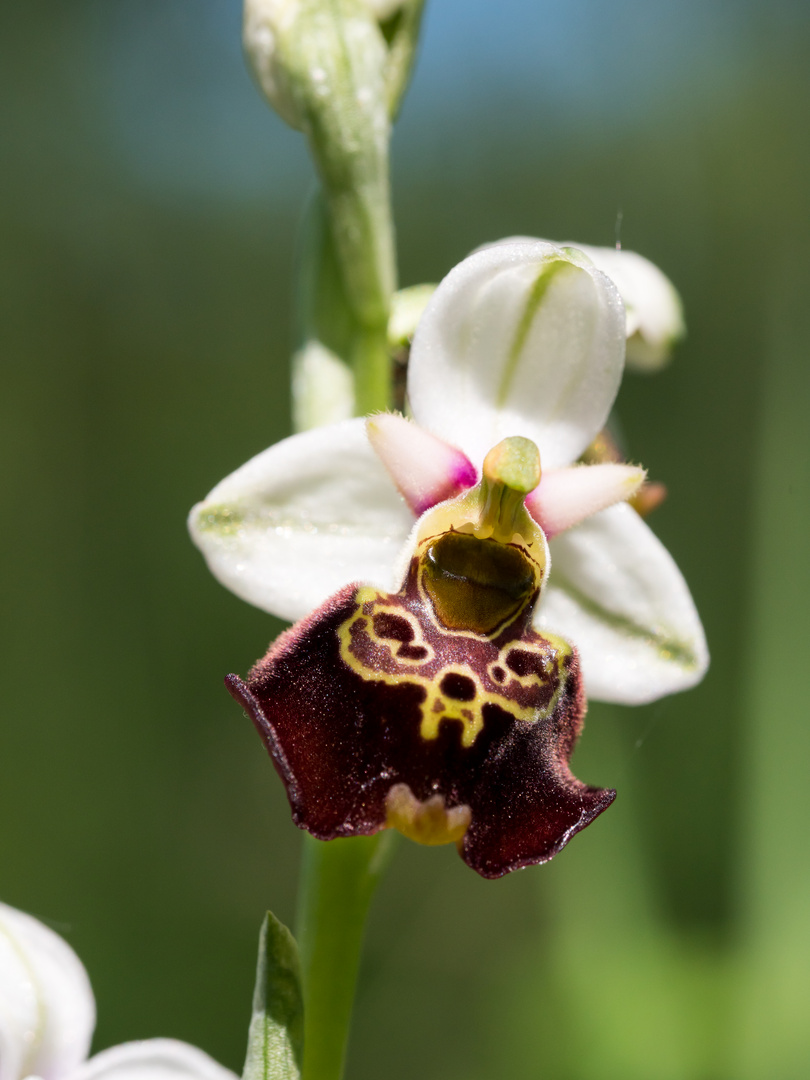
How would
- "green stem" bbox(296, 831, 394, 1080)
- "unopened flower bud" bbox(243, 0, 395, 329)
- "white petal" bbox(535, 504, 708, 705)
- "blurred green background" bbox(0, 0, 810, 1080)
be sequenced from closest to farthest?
"green stem" bbox(296, 831, 394, 1080) < "white petal" bbox(535, 504, 708, 705) < "unopened flower bud" bbox(243, 0, 395, 329) < "blurred green background" bbox(0, 0, 810, 1080)

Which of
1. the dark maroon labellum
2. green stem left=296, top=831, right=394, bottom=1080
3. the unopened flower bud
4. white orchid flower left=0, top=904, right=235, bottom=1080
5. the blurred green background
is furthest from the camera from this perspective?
the blurred green background

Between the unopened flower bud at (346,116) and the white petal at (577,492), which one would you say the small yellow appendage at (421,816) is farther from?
the unopened flower bud at (346,116)

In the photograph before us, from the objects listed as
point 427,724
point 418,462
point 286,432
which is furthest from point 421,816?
point 286,432

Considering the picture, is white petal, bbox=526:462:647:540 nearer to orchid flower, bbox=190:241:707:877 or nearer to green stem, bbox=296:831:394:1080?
orchid flower, bbox=190:241:707:877

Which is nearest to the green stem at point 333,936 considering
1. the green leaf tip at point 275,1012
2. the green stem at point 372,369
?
the green leaf tip at point 275,1012

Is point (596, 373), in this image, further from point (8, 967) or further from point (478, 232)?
point (478, 232)

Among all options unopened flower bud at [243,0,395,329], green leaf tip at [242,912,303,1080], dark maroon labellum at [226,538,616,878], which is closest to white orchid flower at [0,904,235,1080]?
green leaf tip at [242,912,303,1080]
